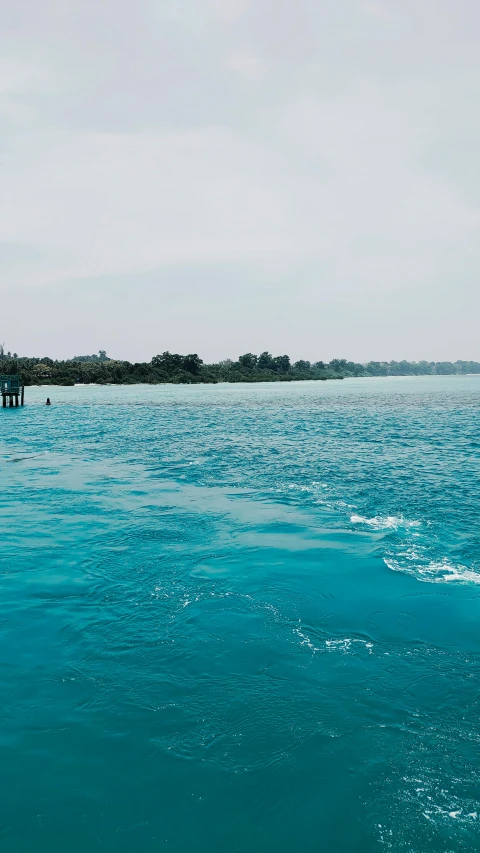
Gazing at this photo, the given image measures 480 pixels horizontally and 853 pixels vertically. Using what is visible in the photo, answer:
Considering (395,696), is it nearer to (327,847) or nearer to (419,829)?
(419,829)

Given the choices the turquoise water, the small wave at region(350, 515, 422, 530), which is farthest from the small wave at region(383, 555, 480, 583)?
the small wave at region(350, 515, 422, 530)

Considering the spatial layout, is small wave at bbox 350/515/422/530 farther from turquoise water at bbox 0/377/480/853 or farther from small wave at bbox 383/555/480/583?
small wave at bbox 383/555/480/583

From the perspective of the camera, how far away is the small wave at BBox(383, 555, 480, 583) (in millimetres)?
15258

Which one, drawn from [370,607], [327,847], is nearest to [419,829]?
[327,847]

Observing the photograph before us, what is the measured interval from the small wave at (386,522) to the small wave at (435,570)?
3.32m

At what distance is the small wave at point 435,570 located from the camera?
15258mm

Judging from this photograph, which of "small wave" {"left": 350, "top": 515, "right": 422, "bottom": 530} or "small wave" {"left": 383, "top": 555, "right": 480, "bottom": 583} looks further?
"small wave" {"left": 350, "top": 515, "right": 422, "bottom": 530}

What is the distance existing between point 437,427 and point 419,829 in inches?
2189

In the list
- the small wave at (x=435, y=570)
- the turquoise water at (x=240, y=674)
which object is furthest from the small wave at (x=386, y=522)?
the small wave at (x=435, y=570)

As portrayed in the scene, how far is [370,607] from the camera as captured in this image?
1342 cm

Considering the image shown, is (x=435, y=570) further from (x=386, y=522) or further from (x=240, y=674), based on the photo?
(x=240, y=674)

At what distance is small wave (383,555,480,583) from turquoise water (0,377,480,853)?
0.29 ft

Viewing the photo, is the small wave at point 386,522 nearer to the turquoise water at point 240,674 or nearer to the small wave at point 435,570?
the turquoise water at point 240,674

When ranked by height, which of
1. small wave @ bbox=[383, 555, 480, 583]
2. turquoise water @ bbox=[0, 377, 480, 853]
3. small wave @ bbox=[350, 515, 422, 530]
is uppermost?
small wave @ bbox=[350, 515, 422, 530]
